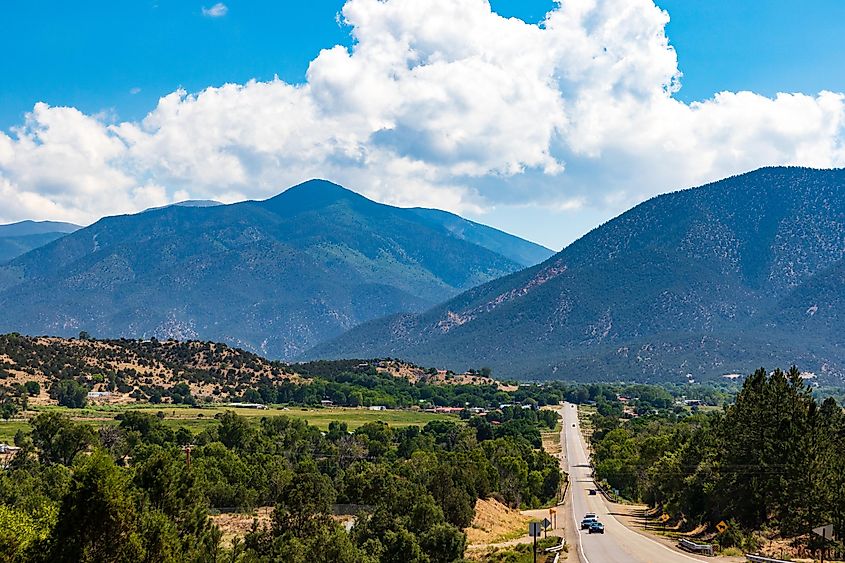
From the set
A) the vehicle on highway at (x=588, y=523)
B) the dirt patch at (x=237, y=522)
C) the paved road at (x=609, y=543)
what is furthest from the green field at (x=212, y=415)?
the vehicle on highway at (x=588, y=523)

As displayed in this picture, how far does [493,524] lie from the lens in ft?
218

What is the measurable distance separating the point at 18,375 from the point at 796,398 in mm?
116081

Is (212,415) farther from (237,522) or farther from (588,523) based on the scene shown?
(588,523)

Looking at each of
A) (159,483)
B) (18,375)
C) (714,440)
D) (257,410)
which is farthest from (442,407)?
(159,483)

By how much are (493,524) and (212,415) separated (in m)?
72.5

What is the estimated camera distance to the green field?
109475 mm

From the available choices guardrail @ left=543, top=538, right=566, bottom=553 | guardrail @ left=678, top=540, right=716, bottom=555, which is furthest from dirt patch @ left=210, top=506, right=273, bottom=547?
guardrail @ left=678, top=540, right=716, bottom=555

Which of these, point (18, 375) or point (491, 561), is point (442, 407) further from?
point (491, 561)

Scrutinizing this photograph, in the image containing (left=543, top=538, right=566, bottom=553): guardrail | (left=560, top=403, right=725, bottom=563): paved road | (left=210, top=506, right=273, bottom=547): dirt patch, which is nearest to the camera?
(left=560, top=403, right=725, bottom=563): paved road

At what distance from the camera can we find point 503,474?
92.1 m

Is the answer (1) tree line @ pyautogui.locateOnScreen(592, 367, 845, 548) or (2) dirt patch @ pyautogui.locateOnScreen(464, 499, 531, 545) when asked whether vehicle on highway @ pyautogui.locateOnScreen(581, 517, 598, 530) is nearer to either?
(2) dirt patch @ pyautogui.locateOnScreen(464, 499, 531, 545)

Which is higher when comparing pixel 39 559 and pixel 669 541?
pixel 39 559

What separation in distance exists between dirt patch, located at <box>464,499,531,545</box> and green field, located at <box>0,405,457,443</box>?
4563 centimetres

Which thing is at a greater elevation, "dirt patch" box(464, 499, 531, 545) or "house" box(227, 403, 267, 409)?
"house" box(227, 403, 267, 409)
